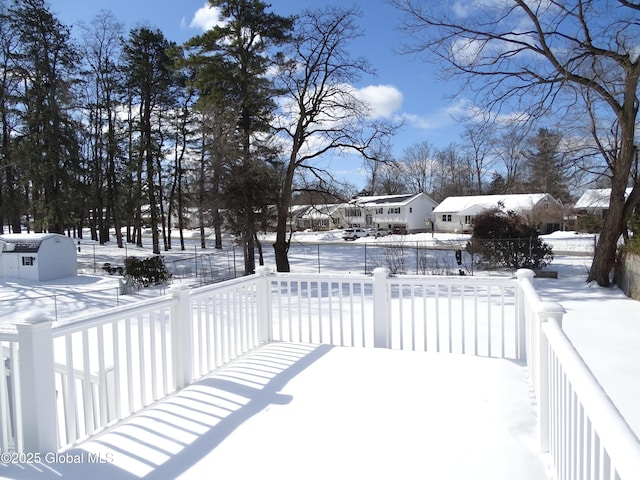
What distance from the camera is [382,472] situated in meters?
2.19

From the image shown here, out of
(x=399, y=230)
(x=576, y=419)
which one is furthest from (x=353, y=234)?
(x=576, y=419)

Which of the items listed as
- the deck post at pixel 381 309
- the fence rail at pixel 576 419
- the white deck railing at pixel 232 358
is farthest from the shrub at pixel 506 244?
the fence rail at pixel 576 419

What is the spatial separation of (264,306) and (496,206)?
2698cm

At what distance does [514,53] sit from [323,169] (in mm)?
6787

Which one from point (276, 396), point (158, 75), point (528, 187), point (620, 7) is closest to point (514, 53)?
point (620, 7)

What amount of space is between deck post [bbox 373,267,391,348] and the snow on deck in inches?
21.7

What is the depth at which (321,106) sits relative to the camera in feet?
46.5

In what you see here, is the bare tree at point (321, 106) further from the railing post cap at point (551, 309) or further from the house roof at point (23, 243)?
the railing post cap at point (551, 309)

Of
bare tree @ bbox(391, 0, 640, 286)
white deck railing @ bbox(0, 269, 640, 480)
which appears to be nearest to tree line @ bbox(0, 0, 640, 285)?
bare tree @ bbox(391, 0, 640, 286)

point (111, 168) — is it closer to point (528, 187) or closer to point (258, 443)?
point (258, 443)

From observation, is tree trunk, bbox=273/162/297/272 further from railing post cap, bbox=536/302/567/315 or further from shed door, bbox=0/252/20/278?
railing post cap, bbox=536/302/567/315

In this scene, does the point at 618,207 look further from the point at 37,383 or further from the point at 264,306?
the point at 37,383

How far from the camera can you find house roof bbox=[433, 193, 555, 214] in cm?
3178

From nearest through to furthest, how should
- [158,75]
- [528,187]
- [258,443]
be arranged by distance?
[258,443], [158,75], [528,187]
